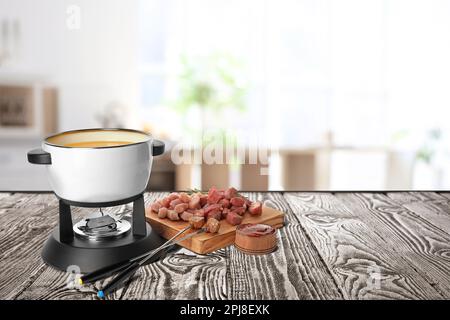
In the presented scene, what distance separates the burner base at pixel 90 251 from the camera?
0.83 m

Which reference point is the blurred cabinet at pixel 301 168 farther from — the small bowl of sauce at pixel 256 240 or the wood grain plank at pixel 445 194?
the small bowl of sauce at pixel 256 240

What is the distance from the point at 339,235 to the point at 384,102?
389 cm

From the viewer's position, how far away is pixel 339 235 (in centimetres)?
103

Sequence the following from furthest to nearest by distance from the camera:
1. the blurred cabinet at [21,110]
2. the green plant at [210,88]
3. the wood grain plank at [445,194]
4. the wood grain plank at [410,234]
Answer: the green plant at [210,88] → the blurred cabinet at [21,110] → the wood grain plank at [445,194] → the wood grain plank at [410,234]

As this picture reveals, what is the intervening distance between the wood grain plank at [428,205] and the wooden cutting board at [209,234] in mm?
353

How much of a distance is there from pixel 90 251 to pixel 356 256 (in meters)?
0.46

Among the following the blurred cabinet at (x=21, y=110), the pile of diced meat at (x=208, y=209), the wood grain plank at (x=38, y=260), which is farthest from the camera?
the blurred cabinet at (x=21, y=110)

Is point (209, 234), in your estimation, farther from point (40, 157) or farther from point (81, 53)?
point (81, 53)

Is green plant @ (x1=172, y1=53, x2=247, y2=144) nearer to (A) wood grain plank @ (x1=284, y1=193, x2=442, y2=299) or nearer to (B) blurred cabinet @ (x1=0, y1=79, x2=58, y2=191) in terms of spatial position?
(B) blurred cabinet @ (x1=0, y1=79, x2=58, y2=191)

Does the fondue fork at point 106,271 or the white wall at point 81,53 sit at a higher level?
the white wall at point 81,53

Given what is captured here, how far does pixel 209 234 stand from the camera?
36.7 inches

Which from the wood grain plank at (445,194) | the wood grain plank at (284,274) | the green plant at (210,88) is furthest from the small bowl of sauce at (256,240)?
the green plant at (210,88)

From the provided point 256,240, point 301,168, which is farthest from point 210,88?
point 256,240

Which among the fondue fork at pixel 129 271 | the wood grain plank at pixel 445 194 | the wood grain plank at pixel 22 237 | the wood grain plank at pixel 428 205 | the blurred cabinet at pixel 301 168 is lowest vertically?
the blurred cabinet at pixel 301 168
